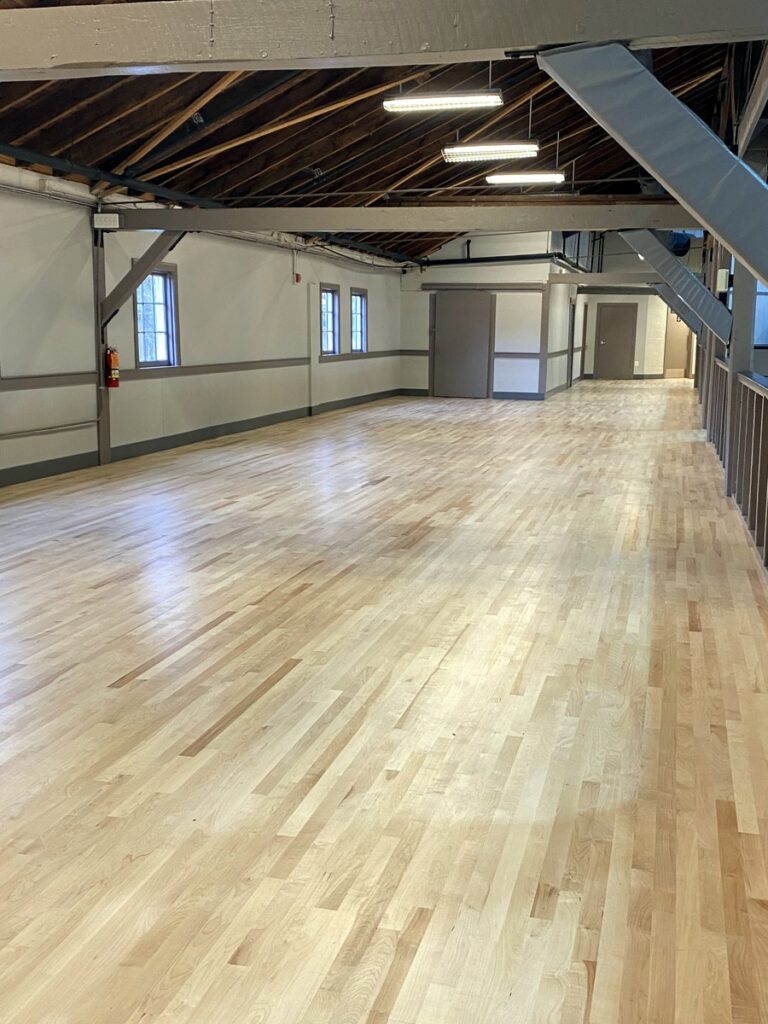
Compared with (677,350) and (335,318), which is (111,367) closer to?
(335,318)

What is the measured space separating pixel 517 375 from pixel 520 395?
38 centimetres

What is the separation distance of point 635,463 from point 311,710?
282 inches

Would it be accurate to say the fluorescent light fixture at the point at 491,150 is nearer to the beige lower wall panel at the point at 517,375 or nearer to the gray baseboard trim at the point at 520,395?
the beige lower wall panel at the point at 517,375

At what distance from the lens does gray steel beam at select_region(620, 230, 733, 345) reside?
9.69 m

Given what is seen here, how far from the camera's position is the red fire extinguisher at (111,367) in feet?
30.5

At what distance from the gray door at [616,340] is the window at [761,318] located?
16.7 m

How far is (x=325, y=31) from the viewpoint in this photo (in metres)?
3.69

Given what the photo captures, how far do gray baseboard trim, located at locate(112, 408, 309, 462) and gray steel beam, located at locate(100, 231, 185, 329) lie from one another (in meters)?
1.33

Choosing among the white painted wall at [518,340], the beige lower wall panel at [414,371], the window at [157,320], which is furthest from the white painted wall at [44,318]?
the beige lower wall panel at [414,371]

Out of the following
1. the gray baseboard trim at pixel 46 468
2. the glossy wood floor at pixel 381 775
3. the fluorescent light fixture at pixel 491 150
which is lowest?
the glossy wood floor at pixel 381 775

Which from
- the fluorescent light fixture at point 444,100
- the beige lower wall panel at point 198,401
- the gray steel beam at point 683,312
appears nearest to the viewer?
the fluorescent light fixture at point 444,100

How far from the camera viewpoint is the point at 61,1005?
6.34 feet

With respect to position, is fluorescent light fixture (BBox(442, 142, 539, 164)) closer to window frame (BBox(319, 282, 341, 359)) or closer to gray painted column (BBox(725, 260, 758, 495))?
gray painted column (BBox(725, 260, 758, 495))

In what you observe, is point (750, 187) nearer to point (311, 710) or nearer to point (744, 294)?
point (311, 710)
